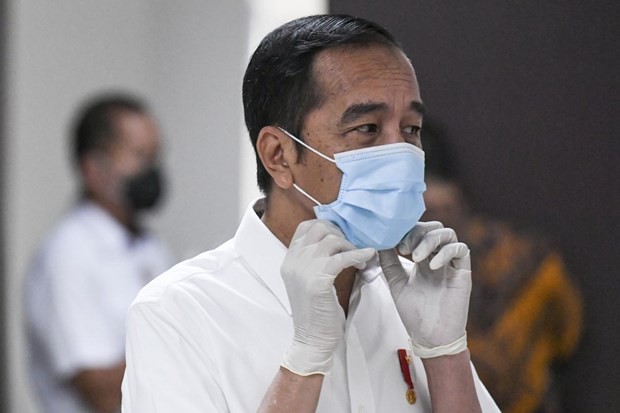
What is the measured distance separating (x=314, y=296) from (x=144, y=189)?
266 centimetres

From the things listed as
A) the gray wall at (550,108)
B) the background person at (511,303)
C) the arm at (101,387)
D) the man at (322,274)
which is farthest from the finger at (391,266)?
the arm at (101,387)

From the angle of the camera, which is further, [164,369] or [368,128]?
[368,128]

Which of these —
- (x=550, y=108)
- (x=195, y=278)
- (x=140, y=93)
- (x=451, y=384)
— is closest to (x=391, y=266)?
(x=451, y=384)

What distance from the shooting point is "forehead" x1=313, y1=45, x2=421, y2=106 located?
4.78 feet

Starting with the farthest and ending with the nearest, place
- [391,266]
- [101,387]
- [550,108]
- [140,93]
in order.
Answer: [140,93], [101,387], [550,108], [391,266]

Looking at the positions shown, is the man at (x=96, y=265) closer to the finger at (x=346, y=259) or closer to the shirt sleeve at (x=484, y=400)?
the shirt sleeve at (x=484, y=400)

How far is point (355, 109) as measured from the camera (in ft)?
4.76

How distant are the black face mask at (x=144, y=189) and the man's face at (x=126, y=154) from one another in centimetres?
2

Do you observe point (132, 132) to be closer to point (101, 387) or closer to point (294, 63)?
point (101, 387)

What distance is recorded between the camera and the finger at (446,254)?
1.45 m

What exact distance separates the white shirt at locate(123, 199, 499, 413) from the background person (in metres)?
0.84

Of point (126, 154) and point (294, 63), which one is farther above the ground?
point (294, 63)

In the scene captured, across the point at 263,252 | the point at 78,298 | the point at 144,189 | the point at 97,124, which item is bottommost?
the point at 78,298

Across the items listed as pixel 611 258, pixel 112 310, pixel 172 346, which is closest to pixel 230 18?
pixel 112 310
